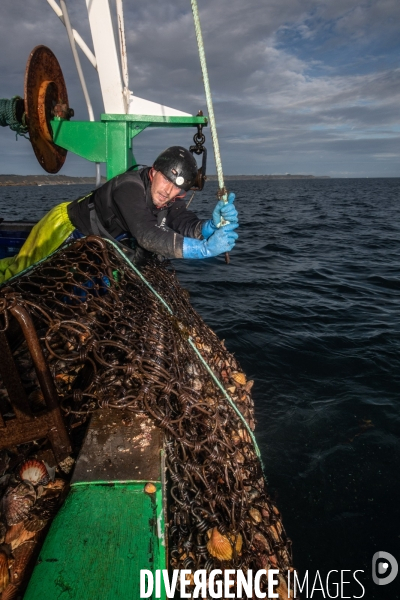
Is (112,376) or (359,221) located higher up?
(359,221)

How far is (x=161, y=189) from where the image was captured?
4258mm

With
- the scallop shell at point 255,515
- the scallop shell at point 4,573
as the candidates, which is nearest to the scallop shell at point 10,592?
the scallop shell at point 4,573

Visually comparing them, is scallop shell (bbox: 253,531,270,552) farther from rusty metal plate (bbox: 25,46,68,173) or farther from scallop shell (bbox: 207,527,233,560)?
rusty metal plate (bbox: 25,46,68,173)

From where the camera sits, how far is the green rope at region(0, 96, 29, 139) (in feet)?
17.8

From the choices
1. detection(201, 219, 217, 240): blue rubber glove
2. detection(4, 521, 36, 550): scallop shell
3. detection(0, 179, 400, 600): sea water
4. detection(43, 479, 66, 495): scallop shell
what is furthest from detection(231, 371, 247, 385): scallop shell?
detection(4, 521, 36, 550): scallop shell

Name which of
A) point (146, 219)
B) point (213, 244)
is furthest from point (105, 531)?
point (146, 219)

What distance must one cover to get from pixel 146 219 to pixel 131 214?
204 millimetres

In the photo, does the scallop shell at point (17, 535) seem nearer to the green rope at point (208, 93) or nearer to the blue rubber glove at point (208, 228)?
the green rope at point (208, 93)

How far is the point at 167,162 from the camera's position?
13.6 feet

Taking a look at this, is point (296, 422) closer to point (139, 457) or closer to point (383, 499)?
point (383, 499)

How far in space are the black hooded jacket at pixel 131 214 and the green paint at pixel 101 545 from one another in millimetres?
2614

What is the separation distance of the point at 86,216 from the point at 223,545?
422cm

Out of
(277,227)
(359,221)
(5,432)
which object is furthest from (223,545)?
(359,221)

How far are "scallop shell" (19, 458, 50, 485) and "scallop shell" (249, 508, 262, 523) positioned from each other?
1655 mm
